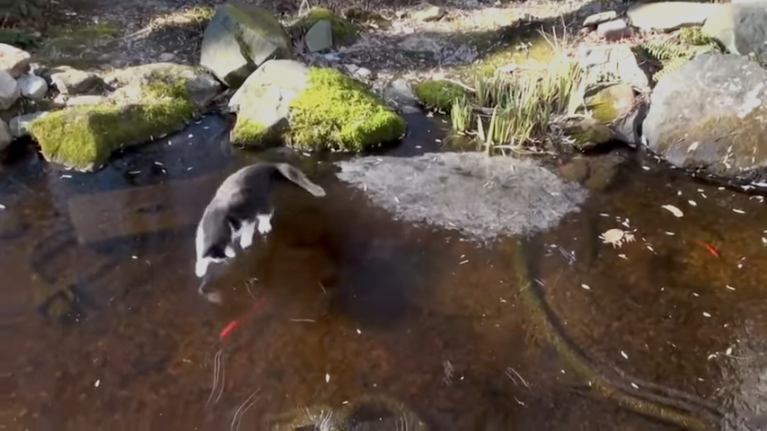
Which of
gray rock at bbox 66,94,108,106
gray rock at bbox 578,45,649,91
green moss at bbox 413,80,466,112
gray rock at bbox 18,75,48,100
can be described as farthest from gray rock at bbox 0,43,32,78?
gray rock at bbox 578,45,649,91

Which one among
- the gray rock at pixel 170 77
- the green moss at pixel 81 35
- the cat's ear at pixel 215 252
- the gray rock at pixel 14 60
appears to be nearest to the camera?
the cat's ear at pixel 215 252

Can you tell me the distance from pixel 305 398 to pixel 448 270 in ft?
4.36

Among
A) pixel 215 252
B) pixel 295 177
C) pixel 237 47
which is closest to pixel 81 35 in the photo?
pixel 237 47

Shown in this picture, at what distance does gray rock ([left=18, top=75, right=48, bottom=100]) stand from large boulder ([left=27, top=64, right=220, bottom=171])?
1.38 feet

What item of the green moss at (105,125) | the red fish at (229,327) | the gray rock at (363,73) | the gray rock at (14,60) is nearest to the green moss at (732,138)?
the gray rock at (363,73)

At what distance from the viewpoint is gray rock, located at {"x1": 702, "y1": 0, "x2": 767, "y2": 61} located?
255 inches

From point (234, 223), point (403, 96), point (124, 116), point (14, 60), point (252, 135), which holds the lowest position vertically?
point (403, 96)

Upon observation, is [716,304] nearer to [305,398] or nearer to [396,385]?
[396,385]

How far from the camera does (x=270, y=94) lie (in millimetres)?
6105

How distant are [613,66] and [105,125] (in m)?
4.30

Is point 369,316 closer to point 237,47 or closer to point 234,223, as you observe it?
point 234,223

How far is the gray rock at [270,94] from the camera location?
19.4 ft

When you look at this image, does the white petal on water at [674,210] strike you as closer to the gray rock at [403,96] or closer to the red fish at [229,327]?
the gray rock at [403,96]

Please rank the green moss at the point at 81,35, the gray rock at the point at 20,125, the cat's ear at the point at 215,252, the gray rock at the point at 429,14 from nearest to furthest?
1. the cat's ear at the point at 215,252
2. the gray rock at the point at 20,125
3. the green moss at the point at 81,35
4. the gray rock at the point at 429,14
